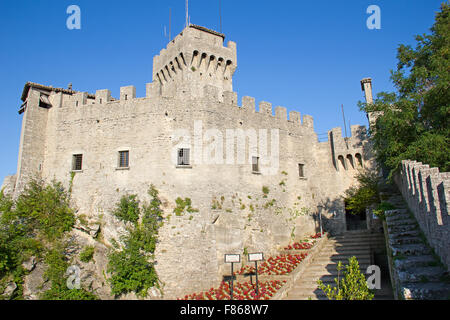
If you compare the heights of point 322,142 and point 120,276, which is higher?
point 322,142

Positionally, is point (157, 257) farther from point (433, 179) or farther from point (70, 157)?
point (433, 179)

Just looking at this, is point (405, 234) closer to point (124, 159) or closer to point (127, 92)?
point (124, 159)

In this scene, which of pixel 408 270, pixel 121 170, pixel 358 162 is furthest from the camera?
pixel 358 162

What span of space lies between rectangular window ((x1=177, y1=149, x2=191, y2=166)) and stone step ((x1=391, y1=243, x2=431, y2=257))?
34.4ft

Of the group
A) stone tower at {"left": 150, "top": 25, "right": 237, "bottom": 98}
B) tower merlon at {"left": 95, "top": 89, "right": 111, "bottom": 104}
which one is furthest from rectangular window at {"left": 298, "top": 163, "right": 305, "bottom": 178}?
tower merlon at {"left": 95, "top": 89, "right": 111, "bottom": 104}

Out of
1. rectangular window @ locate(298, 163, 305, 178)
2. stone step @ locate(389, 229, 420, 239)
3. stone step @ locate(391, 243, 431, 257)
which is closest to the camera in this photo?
stone step @ locate(391, 243, 431, 257)

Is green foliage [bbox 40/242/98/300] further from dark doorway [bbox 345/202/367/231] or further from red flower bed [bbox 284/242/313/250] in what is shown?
dark doorway [bbox 345/202/367/231]

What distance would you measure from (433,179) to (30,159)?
62.6 ft

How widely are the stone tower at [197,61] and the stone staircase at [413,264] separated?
45.6 ft

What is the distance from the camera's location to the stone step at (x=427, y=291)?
7.45 metres

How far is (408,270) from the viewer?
909cm

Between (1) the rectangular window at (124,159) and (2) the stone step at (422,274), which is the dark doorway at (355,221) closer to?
(2) the stone step at (422,274)

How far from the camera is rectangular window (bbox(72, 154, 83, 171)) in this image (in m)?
18.9
